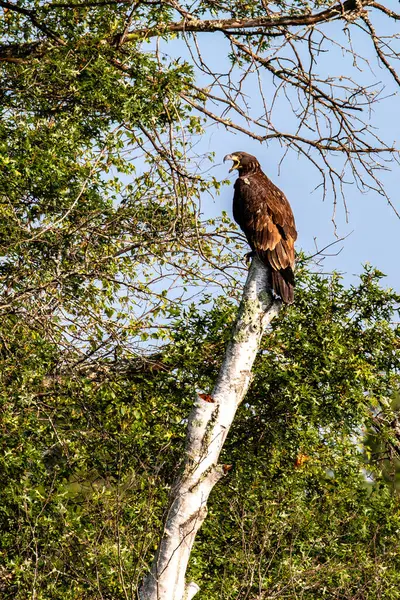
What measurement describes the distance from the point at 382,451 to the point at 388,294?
1430 millimetres

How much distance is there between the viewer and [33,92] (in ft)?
25.6

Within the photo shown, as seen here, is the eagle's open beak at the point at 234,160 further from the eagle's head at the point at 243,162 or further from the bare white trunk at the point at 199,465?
the bare white trunk at the point at 199,465

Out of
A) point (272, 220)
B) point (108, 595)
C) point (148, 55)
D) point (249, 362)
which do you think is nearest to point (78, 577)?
point (108, 595)

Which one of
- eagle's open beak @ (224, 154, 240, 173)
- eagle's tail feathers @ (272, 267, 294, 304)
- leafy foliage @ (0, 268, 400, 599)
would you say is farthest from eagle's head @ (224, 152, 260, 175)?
eagle's tail feathers @ (272, 267, 294, 304)

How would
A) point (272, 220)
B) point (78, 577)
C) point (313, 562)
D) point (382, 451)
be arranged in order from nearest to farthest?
point (78, 577)
point (272, 220)
point (313, 562)
point (382, 451)

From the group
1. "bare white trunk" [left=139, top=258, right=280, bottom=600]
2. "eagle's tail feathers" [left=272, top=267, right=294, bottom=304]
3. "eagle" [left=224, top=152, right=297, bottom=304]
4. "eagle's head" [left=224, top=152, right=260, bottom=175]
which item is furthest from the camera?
"eagle's head" [left=224, top=152, right=260, bottom=175]

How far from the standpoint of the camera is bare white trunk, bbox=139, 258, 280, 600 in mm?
5191

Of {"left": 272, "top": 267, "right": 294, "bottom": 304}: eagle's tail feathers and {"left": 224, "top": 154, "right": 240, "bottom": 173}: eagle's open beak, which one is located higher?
{"left": 224, "top": 154, "right": 240, "bottom": 173}: eagle's open beak

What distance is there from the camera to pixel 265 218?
6.85 m

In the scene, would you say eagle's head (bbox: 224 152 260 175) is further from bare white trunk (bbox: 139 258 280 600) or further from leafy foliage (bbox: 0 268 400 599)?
bare white trunk (bbox: 139 258 280 600)

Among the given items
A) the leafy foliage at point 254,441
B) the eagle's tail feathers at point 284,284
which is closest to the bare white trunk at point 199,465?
the eagle's tail feathers at point 284,284

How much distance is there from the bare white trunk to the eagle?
0.70 meters

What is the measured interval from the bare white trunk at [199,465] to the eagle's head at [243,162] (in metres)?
2.37

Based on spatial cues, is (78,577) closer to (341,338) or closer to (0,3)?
(341,338)
